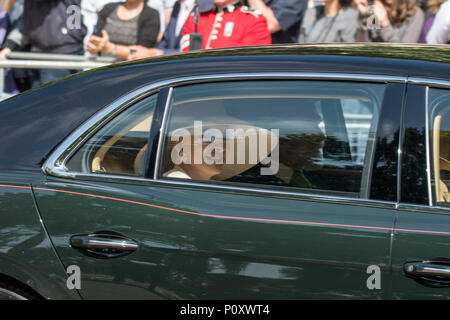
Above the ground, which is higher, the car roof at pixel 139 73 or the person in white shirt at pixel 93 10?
the person in white shirt at pixel 93 10

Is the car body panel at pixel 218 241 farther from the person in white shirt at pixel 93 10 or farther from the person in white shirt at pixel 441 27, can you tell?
the person in white shirt at pixel 93 10

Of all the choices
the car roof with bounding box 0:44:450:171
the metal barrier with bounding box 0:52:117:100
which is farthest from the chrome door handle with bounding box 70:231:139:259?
the metal barrier with bounding box 0:52:117:100

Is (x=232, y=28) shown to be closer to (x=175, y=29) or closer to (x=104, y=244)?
(x=175, y=29)

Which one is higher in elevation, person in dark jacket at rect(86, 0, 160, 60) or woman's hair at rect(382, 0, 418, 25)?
woman's hair at rect(382, 0, 418, 25)

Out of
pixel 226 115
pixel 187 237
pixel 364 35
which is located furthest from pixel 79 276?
pixel 364 35

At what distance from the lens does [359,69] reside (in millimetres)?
2525

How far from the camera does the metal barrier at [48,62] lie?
6.58 metres

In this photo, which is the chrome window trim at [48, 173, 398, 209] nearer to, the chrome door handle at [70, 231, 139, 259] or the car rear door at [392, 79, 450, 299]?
the car rear door at [392, 79, 450, 299]

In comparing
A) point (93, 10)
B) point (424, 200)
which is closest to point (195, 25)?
point (93, 10)

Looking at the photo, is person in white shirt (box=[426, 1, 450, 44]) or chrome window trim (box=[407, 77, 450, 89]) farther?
person in white shirt (box=[426, 1, 450, 44])

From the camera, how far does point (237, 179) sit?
2.56 m

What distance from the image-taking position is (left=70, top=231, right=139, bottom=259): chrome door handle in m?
2.48

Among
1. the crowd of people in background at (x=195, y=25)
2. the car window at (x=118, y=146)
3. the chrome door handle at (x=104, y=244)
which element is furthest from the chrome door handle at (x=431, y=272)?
the crowd of people in background at (x=195, y=25)
